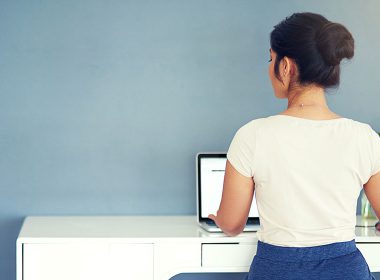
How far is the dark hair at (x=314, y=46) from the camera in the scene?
1687 mm

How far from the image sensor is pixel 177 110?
280cm

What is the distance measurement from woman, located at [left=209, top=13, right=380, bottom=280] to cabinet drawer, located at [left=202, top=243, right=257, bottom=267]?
58 centimetres

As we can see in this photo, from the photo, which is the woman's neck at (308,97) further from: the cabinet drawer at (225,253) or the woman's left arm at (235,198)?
the cabinet drawer at (225,253)

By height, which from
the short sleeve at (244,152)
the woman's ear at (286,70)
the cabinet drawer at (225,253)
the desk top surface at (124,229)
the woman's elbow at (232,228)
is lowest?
the cabinet drawer at (225,253)

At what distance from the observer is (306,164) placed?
1688mm

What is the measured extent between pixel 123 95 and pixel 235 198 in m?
1.12

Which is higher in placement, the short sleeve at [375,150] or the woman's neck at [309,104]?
the woman's neck at [309,104]

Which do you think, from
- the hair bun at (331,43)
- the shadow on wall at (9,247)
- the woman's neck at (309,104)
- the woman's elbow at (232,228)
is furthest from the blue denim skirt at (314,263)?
the shadow on wall at (9,247)

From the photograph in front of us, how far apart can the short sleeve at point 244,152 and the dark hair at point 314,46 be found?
180mm

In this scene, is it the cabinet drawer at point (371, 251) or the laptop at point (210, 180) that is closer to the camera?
the cabinet drawer at point (371, 251)

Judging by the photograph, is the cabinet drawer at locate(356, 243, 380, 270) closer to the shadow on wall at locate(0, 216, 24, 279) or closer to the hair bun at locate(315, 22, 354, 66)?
the hair bun at locate(315, 22, 354, 66)

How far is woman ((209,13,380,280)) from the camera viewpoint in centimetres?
169

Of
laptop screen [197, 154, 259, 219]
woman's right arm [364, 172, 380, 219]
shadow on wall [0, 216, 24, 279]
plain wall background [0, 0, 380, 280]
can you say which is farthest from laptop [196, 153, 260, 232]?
woman's right arm [364, 172, 380, 219]

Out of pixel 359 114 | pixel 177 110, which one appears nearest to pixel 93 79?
pixel 177 110
